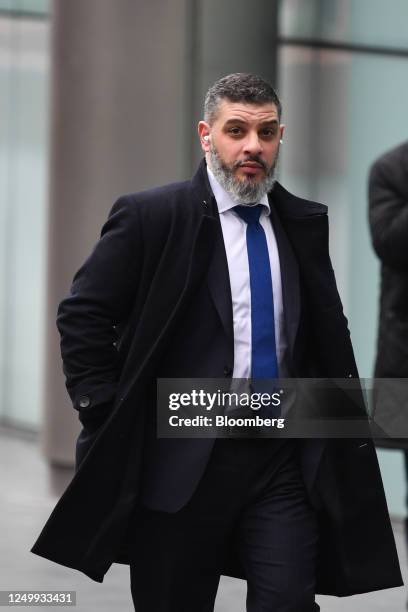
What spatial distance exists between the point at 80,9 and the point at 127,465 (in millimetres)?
5574

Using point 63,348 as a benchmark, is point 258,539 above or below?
below

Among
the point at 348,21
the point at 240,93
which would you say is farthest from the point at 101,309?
the point at 348,21

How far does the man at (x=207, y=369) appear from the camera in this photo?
467 cm

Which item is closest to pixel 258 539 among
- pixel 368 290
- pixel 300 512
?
pixel 300 512

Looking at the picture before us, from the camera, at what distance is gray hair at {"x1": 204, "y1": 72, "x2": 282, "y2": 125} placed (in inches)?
185

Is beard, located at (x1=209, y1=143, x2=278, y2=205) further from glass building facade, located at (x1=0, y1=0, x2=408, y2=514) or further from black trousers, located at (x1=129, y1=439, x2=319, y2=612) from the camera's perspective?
glass building facade, located at (x1=0, y1=0, x2=408, y2=514)

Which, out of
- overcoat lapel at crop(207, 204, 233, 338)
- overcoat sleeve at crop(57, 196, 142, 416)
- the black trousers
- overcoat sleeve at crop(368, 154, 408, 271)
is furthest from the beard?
overcoat sleeve at crop(368, 154, 408, 271)

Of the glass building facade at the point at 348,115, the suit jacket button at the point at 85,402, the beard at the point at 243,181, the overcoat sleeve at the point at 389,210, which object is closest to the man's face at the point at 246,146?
the beard at the point at 243,181

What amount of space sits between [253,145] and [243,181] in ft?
0.37

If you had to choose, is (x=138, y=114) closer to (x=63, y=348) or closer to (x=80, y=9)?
(x=80, y=9)

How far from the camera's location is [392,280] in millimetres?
6344

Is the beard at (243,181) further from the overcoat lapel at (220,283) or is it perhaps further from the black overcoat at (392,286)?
the black overcoat at (392,286)

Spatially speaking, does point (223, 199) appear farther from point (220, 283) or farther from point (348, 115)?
point (348, 115)

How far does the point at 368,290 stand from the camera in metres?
9.11
